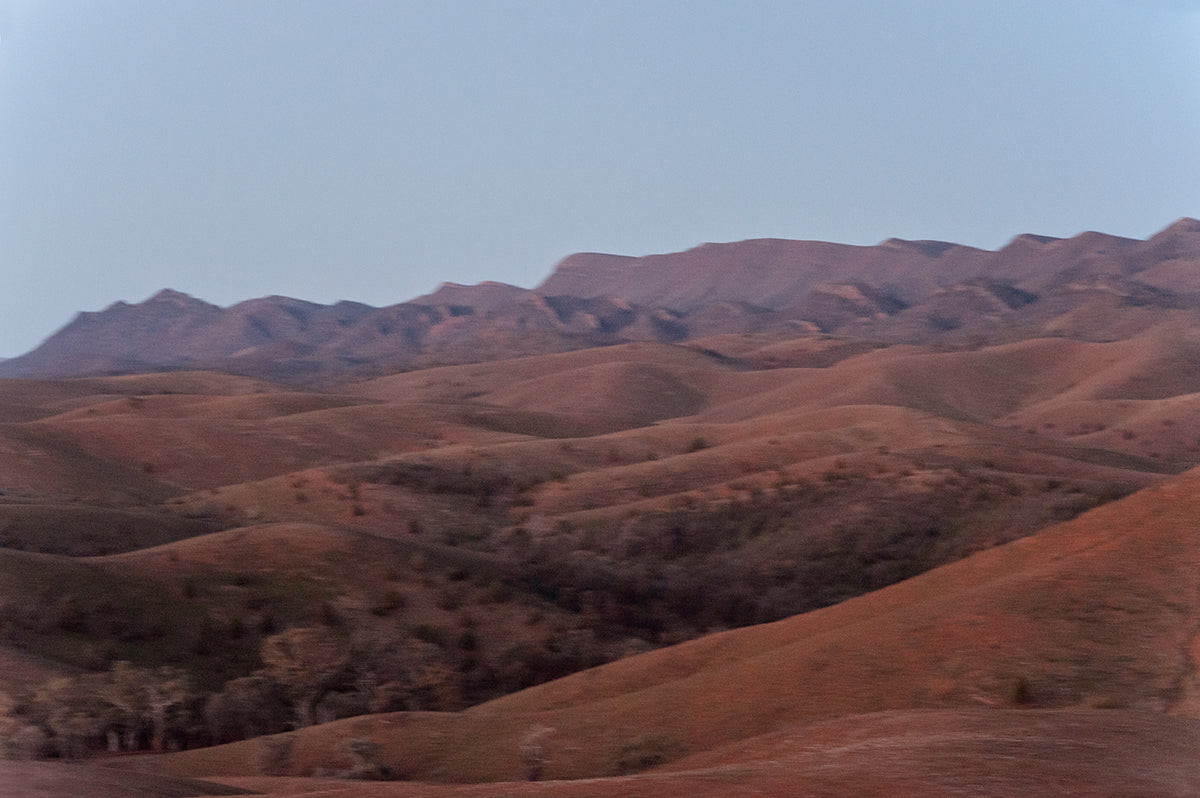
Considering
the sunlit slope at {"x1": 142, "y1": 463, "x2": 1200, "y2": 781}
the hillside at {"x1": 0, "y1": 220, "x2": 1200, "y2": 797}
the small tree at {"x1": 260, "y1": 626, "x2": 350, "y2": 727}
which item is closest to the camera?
the hillside at {"x1": 0, "y1": 220, "x2": 1200, "y2": 797}

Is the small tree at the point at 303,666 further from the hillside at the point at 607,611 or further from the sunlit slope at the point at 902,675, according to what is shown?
the sunlit slope at the point at 902,675

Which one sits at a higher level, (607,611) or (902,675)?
(902,675)

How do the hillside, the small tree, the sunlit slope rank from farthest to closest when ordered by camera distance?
the small tree
the sunlit slope
the hillside

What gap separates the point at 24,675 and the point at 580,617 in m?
11.3

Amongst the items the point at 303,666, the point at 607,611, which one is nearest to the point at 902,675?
the point at 303,666

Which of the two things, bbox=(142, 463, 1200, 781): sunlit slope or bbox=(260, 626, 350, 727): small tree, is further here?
bbox=(260, 626, 350, 727): small tree

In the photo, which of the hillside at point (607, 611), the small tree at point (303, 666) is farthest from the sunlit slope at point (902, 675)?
the small tree at point (303, 666)

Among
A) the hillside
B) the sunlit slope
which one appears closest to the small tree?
the hillside

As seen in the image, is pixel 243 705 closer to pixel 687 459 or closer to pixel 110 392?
pixel 687 459

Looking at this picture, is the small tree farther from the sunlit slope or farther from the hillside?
the sunlit slope

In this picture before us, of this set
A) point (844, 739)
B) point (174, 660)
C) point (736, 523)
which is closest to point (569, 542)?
point (736, 523)

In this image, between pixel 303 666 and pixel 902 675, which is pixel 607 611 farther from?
pixel 902 675

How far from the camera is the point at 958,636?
47.0 feet

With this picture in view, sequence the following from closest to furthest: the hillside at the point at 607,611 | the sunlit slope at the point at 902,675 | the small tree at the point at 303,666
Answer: the hillside at the point at 607,611 → the sunlit slope at the point at 902,675 → the small tree at the point at 303,666
